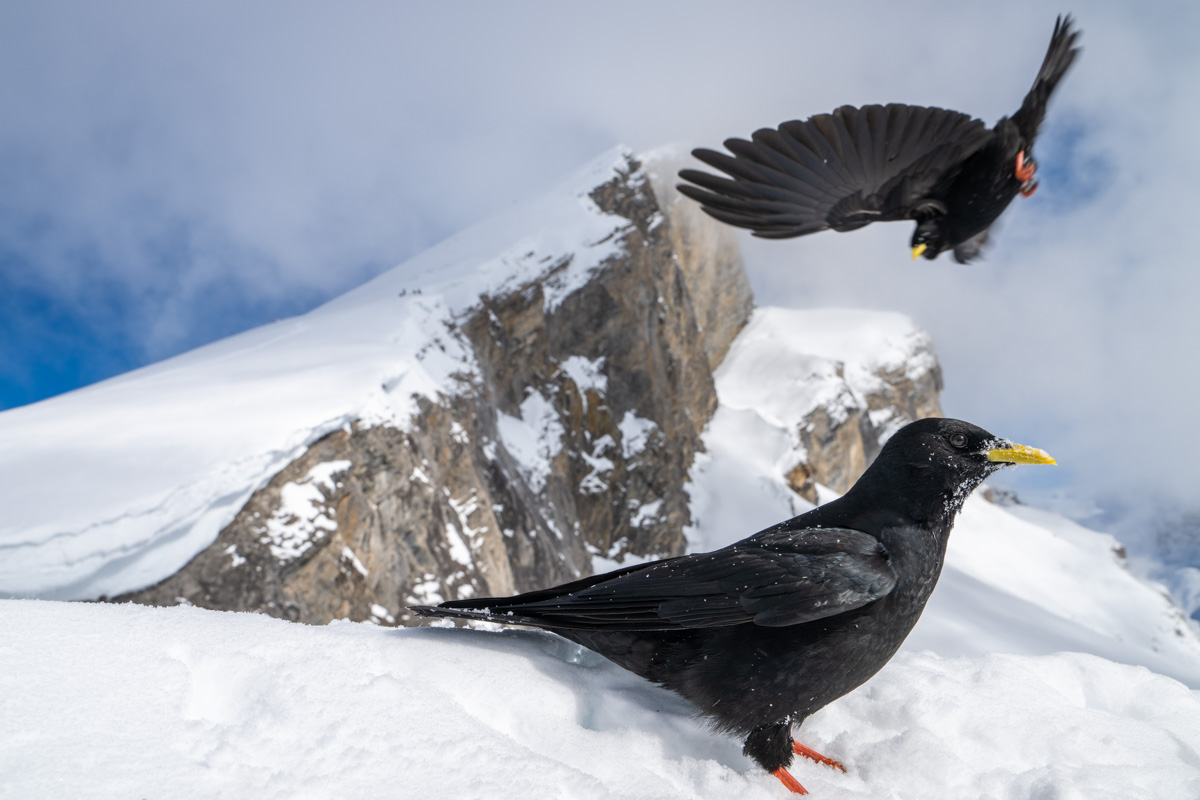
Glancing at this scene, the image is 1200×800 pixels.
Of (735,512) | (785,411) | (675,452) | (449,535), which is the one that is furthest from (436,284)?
(785,411)

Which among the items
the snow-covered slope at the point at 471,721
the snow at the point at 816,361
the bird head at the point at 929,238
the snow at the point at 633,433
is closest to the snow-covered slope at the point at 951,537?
the snow at the point at 816,361

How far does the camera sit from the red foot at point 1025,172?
14.4ft

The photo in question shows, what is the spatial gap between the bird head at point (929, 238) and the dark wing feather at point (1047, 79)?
30.4 inches

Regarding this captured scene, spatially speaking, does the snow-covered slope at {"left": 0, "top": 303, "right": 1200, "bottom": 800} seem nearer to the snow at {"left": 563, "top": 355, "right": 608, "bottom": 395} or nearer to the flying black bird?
the flying black bird

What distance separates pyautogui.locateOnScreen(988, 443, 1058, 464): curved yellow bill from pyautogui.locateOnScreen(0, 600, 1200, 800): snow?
3.15 feet

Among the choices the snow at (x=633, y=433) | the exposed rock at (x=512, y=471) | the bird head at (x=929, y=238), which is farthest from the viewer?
the snow at (x=633, y=433)

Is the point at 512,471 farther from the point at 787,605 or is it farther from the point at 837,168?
the point at 787,605

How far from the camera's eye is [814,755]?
8.09 ft

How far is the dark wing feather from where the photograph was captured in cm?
394

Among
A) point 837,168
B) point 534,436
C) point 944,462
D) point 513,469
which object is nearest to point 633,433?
point 534,436

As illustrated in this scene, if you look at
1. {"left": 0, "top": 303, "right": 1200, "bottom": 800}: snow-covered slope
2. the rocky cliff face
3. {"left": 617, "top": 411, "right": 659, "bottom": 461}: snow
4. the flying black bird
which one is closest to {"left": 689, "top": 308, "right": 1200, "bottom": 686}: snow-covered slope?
{"left": 0, "top": 303, "right": 1200, "bottom": 800}: snow-covered slope

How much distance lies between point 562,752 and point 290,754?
78 cm

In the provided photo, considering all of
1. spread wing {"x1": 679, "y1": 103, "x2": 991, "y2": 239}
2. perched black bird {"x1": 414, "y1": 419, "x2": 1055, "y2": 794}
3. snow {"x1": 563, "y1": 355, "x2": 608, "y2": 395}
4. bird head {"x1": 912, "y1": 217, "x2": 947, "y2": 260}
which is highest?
snow {"x1": 563, "y1": 355, "x2": 608, "y2": 395}

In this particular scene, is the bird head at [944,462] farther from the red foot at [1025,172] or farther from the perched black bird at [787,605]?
the red foot at [1025,172]
